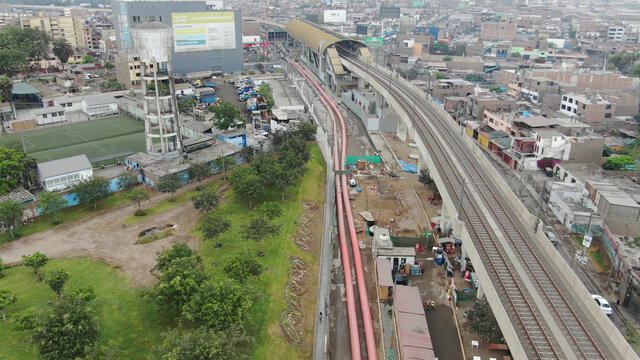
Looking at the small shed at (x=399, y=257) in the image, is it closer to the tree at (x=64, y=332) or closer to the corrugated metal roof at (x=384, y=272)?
the corrugated metal roof at (x=384, y=272)

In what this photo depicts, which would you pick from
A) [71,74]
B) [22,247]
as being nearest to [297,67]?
[71,74]

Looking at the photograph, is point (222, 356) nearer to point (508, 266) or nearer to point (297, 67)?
point (508, 266)

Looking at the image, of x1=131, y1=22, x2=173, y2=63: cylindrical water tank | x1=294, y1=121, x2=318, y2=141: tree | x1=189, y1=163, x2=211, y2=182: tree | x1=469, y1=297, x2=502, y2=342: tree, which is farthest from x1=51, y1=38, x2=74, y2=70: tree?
x1=469, y1=297, x2=502, y2=342: tree

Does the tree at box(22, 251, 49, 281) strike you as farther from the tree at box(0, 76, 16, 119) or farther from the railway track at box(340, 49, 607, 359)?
the tree at box(0, 76, 16, 119)

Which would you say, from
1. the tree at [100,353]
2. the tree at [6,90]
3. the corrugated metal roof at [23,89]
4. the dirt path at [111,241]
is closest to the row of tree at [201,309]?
the tree at [100,353]

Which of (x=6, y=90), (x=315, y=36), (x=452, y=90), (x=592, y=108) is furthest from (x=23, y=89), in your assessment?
(x=592, y=108)

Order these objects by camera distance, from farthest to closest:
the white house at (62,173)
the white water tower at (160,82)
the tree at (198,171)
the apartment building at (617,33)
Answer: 1. the apartment building at (617,33)
2. the white water tower at (160,82)
3. the tree at (198,171)
4. the white house at (62,173)
